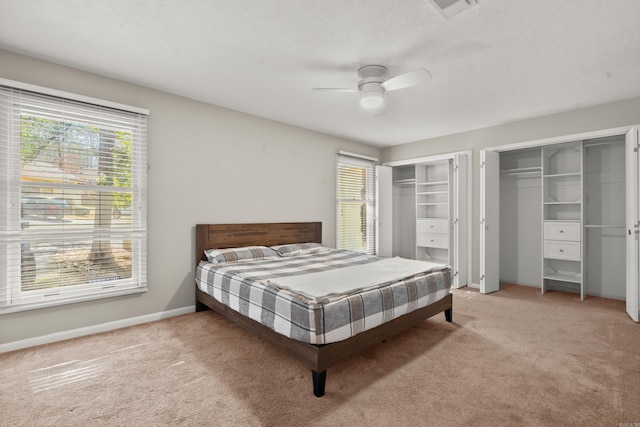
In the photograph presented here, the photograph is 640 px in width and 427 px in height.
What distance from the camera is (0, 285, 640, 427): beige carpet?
1.79m

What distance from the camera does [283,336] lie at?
2.27 m

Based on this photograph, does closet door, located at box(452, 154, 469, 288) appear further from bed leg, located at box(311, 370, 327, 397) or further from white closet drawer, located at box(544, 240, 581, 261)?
bed leg, located at box(311, 370, 327, 397)

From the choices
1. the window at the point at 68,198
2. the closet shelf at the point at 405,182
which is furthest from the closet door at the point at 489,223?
the window at the point at 68,198

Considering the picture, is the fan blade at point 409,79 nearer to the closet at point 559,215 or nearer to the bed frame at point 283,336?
the bed frame at point 283,336

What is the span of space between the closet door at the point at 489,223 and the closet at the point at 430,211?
352mm

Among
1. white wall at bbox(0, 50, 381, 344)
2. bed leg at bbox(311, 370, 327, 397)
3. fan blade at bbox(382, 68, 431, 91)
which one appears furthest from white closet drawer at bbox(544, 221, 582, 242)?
bed leg at bbox(311, 370, 327, 397)

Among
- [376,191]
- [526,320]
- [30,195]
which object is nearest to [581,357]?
[526,320]

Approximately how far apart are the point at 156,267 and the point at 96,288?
1.84ft

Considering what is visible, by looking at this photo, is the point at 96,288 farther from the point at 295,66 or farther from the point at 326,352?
the point at 295,66

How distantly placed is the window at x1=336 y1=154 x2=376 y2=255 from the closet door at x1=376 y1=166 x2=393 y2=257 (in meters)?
0.22

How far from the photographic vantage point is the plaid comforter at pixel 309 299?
206 cm

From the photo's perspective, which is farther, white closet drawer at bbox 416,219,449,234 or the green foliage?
white closet drawer at bbox 416,219,449,234

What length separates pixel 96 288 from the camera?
3.00 meters

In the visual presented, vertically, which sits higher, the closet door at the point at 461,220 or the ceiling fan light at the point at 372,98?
the ceiling fan light at the point at 372,98
